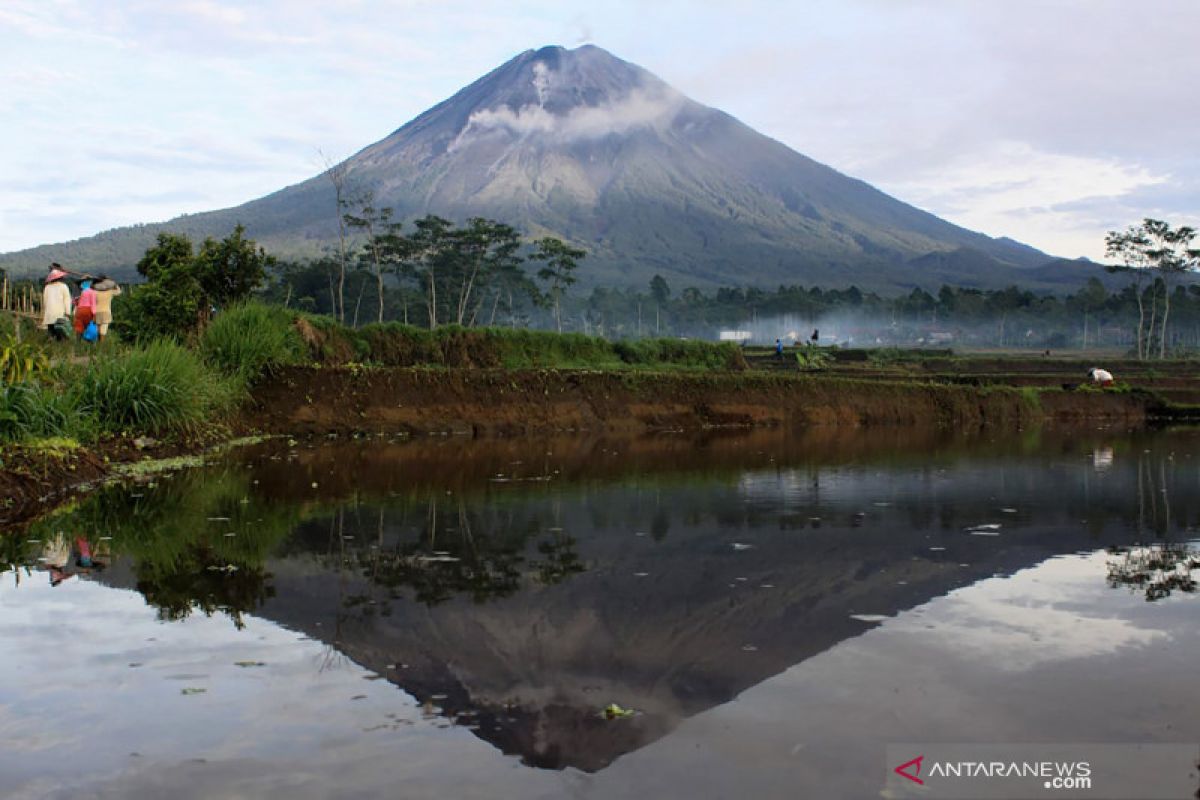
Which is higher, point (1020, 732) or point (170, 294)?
point (170, 294)

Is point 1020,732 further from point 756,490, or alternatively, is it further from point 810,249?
point 810,249

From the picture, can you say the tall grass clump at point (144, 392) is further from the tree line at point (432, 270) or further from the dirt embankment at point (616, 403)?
the tree line at point (432, 270)

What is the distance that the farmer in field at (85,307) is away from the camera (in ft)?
57.6

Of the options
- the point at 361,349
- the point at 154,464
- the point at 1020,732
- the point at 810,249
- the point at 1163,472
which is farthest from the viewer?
the point at 810,249

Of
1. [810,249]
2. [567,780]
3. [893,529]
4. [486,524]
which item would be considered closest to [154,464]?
[486,524]

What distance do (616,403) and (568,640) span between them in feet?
59.6

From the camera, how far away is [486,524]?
8938 mm

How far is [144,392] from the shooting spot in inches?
555

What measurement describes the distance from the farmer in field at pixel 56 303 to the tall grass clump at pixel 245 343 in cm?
219

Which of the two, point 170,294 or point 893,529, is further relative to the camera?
point 170,294

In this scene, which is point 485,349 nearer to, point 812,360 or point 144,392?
point 144,392

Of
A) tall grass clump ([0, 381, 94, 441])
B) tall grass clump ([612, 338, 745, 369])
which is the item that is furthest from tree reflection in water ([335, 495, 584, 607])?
tall grass clump ([612, 338, 745, 369])

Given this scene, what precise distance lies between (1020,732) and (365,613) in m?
3.42

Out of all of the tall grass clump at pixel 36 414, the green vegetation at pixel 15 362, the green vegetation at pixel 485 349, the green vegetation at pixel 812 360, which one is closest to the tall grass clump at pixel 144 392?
the tall grass clump at pixel 36 414
